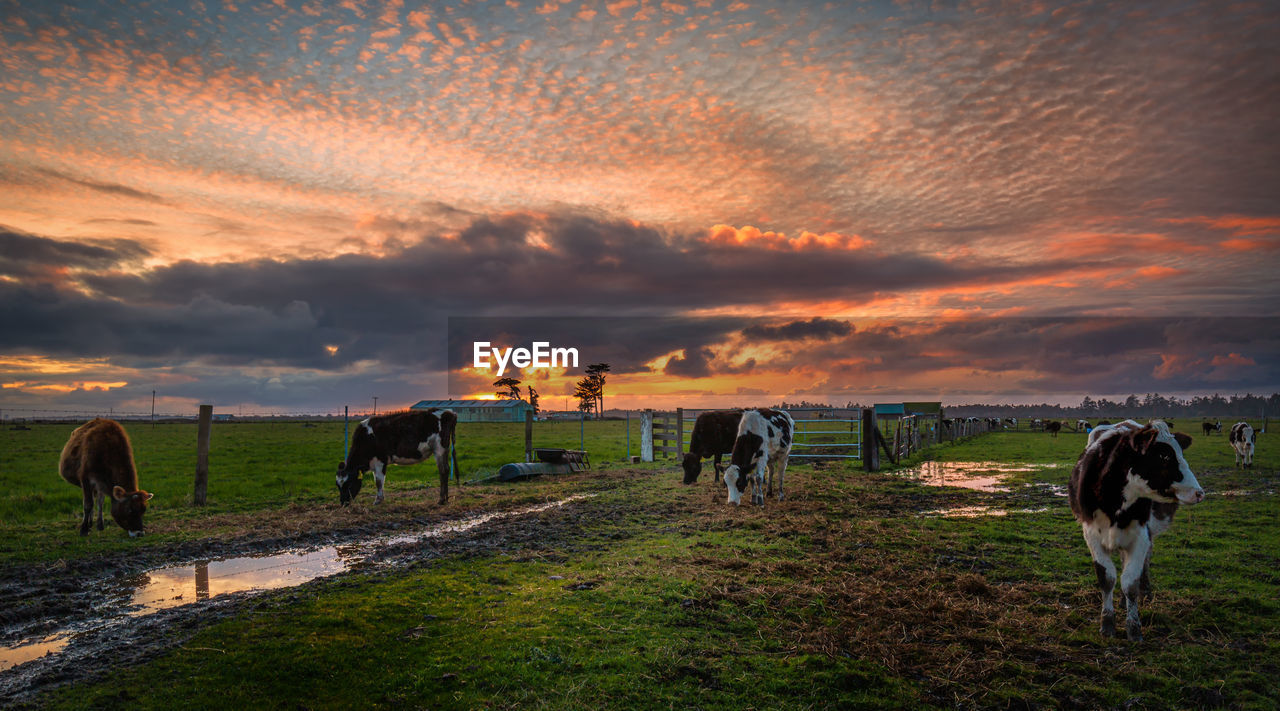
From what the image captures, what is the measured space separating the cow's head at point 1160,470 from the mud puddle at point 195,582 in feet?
30.4

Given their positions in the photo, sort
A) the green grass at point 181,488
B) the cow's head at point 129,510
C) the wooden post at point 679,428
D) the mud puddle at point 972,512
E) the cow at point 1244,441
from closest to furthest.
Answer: the green grass at point 181,488
the cow's head at point 129,510
the mud puddle at point 972,512
the cow at point 1244,441
the wooden post at point 679,428

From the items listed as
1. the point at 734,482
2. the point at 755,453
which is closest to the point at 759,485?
the point at 734,482

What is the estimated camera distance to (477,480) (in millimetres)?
19734

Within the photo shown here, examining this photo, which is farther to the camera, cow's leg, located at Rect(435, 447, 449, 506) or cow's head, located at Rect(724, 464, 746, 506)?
cow's leg, located at Rect(435, 447, 449, 506)

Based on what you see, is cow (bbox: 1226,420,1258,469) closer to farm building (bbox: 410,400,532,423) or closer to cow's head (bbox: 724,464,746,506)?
cow's head (bbox: 724,464,746,506)

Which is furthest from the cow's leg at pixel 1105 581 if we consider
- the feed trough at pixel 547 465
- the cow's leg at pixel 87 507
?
the feed trough at pixel 547 465

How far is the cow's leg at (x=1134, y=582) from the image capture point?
593 cm

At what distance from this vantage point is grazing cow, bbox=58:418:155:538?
36.5 feet

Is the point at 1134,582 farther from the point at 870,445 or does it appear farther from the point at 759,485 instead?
the point at 870,445

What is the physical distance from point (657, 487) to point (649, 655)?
12.2 m

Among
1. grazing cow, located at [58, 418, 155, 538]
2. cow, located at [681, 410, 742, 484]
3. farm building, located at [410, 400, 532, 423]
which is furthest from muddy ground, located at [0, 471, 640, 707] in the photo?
farm building, located at [410, 400, 532, 423]

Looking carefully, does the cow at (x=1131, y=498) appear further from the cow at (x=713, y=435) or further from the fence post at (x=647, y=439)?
the fence post at (x=647, y=439)

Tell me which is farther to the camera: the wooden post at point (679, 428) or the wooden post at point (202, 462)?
the wooden post at point (679, 428)

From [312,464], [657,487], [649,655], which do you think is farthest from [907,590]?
[312,464]
